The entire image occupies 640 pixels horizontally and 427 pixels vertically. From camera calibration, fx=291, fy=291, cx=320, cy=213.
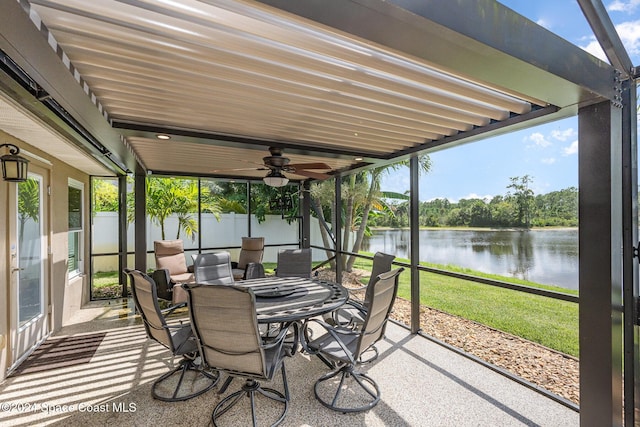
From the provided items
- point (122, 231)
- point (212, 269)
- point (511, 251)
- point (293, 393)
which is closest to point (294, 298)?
point (293, 393)

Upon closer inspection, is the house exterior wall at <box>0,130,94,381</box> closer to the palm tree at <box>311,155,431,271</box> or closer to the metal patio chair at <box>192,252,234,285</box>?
the metal patio chair at <box>192,252,234,285</box>

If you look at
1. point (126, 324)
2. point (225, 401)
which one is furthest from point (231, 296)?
point (126, 324)

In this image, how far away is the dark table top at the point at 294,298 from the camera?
2.67 metres

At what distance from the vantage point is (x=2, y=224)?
115 inches

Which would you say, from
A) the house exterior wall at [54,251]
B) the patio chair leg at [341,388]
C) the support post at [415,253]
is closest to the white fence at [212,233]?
the house exterior wall at [54,251]

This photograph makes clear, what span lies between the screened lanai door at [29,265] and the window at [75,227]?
114cm

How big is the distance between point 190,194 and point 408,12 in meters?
8.22

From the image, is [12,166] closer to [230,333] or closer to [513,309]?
[230,333]

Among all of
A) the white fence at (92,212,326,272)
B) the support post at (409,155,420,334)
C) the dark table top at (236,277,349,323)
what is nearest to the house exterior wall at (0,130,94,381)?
the white fence at (92,212,326,272)

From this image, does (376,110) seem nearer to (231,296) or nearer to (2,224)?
(231,296)

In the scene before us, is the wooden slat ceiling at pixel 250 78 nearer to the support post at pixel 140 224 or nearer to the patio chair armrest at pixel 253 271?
the patio chair armrest at pixel 253 271

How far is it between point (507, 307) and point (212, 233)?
7307mm

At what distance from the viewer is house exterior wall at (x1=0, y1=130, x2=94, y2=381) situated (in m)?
2.96

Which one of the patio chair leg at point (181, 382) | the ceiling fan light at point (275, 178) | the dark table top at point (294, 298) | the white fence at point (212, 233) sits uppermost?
the ceiling fan light at point (275, 178)
